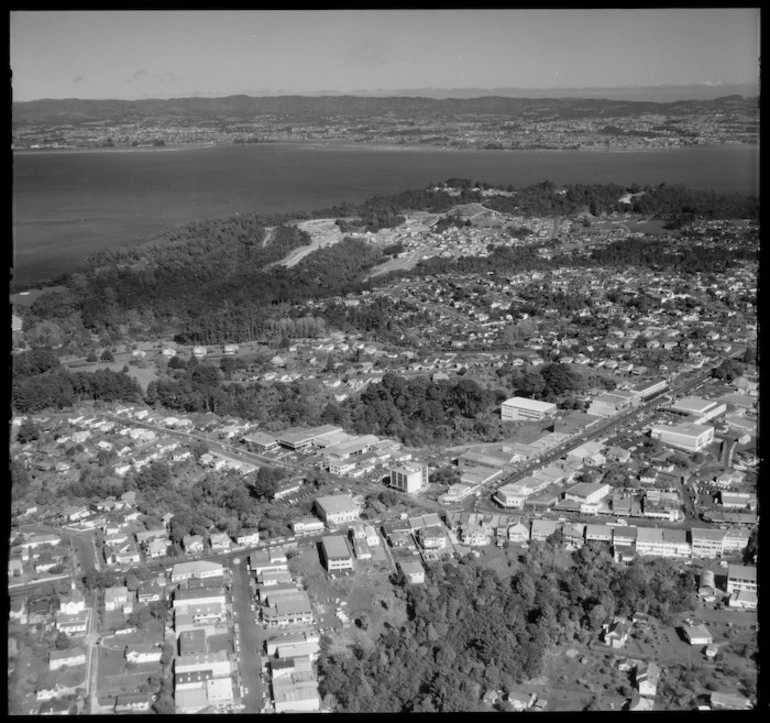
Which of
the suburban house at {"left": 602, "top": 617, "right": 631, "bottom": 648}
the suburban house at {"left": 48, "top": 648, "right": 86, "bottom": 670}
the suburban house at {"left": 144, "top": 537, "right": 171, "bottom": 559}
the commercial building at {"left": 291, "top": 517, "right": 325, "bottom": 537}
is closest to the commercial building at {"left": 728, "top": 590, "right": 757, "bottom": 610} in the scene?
the suburban house at {"left": 602, "top": 617, "right": 631, "bottom": 648}

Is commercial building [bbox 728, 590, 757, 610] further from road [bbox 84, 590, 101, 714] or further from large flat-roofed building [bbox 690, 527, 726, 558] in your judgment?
road [bbox 84, 590, 101, 714]

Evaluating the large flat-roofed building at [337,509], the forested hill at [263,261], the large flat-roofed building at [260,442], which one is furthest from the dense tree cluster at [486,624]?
the forested hill at [263,261]

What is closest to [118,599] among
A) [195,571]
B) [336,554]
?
[195,571]

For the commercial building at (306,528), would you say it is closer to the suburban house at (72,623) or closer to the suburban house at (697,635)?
the suburban house at (72,623)

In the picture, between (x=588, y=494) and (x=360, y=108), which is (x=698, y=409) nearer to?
(x=588, y=494)

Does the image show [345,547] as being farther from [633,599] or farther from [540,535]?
[633,599]
